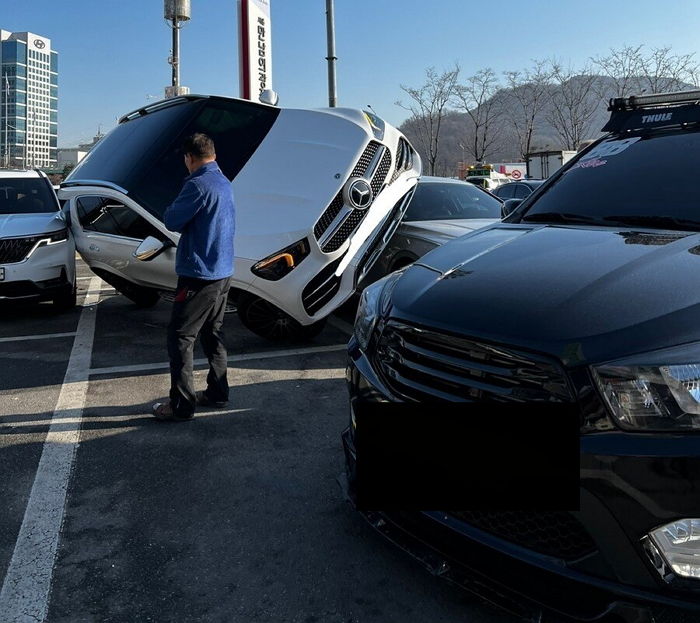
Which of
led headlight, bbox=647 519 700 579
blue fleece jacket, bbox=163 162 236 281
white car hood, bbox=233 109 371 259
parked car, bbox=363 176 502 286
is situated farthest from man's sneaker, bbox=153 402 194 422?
led headlight, bbox=647 519 700 579

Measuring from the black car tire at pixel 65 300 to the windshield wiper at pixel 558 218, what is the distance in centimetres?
594

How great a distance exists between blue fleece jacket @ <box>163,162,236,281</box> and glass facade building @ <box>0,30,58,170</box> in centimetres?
9771

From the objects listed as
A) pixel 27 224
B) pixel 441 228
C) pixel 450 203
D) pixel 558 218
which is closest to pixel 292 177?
pixel 441 228

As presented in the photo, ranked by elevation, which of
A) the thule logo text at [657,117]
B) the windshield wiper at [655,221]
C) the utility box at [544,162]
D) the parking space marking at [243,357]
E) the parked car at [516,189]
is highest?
the utility box at [544,162]

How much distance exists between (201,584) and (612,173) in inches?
107

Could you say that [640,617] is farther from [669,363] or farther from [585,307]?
[585,307]

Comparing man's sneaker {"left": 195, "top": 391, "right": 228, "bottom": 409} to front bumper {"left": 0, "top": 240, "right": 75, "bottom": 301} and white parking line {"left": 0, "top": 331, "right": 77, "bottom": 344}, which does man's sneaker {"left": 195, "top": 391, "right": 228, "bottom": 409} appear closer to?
white parking line {"left": 0, "top": 331, "right": 77, "bottom": 344}

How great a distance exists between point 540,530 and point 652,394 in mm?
498

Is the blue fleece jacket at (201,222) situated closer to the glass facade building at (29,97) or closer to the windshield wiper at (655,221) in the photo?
the windshield wiper at (655,221)

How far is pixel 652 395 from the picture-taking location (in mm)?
1652

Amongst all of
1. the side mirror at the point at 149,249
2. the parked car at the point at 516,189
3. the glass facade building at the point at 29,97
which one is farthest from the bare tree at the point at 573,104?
the glass facade building at the point at 29,97

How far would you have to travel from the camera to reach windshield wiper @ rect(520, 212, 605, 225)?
9.61ft

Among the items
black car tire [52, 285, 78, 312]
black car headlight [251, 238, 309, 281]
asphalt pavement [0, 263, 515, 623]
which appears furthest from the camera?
black car tire [52, 285, 78, 312]

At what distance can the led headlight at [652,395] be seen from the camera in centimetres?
162
